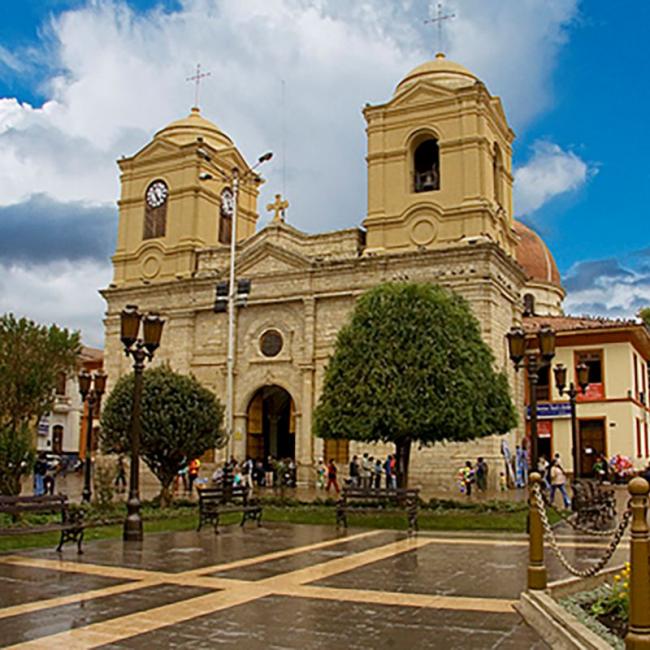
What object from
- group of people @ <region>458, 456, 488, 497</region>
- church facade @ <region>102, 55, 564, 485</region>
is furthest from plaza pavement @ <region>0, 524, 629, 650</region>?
church facade @ <region>102, 55, 564, 485</region>

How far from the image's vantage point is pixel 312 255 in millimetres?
33844

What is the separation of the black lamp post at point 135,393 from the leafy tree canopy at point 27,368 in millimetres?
3511

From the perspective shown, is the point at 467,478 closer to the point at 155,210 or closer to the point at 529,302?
the point at 155,210

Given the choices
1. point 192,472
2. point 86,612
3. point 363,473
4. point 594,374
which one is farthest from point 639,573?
point 594,374

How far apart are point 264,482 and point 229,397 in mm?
4963

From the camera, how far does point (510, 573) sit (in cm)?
992

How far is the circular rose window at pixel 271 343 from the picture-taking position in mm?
34000

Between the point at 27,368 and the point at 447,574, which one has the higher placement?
the point at 27,368

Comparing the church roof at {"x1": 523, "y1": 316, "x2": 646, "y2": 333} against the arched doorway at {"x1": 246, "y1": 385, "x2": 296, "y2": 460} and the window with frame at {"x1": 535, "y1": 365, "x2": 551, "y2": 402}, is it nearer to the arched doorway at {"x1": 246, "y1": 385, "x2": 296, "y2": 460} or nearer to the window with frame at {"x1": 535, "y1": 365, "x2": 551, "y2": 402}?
the window with frame at {"x1": 535, "y1": 365, "x2": 551, "y2": 402}

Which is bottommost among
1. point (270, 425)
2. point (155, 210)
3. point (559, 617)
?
point (559, 617)

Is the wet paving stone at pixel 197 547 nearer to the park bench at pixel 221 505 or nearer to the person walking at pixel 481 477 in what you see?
the park bench at pixel 221 505

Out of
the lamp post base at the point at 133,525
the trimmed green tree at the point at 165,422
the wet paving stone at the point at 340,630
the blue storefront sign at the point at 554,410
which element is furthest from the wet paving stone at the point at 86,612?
the blue storefront sign at the point at 554,410

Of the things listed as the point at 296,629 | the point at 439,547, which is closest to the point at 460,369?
the point at 439,547

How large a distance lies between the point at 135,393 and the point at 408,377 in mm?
8000
